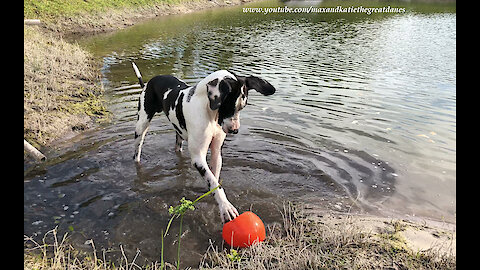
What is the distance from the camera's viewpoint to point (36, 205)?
4492 millimetres

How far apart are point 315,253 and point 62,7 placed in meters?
26.6

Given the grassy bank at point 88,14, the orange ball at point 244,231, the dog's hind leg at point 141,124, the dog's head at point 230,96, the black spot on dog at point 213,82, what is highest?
the grassy bank at point 88,14

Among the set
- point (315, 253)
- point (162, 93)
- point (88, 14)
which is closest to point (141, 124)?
point (162, 93)

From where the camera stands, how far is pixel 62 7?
23.9 m

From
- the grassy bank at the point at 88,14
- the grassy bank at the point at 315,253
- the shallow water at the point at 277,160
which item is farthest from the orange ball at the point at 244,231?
the grassy bank at the point at 88,14

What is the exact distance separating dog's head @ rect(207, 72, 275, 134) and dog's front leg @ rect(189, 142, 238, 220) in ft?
1.98

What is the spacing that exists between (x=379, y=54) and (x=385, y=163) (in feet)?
Answer: 38.6

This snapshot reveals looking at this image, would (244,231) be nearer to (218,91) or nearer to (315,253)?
(315,253)

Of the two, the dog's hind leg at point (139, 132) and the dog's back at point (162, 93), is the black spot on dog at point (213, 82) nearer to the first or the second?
the dog's back at point (162, 93)

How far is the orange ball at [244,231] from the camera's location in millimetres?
3531

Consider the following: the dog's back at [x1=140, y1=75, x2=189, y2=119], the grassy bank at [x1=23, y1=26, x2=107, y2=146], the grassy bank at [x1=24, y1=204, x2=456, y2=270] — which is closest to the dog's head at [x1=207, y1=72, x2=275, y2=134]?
the dog's back at [x1=140, y1=75, x2=189, y2=119]

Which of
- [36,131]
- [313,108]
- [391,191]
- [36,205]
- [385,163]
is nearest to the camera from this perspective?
[36,205]

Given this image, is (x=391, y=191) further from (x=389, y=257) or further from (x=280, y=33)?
(x=280, y=33)

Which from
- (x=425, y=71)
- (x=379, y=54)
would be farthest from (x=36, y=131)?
(x=379, y=54)
